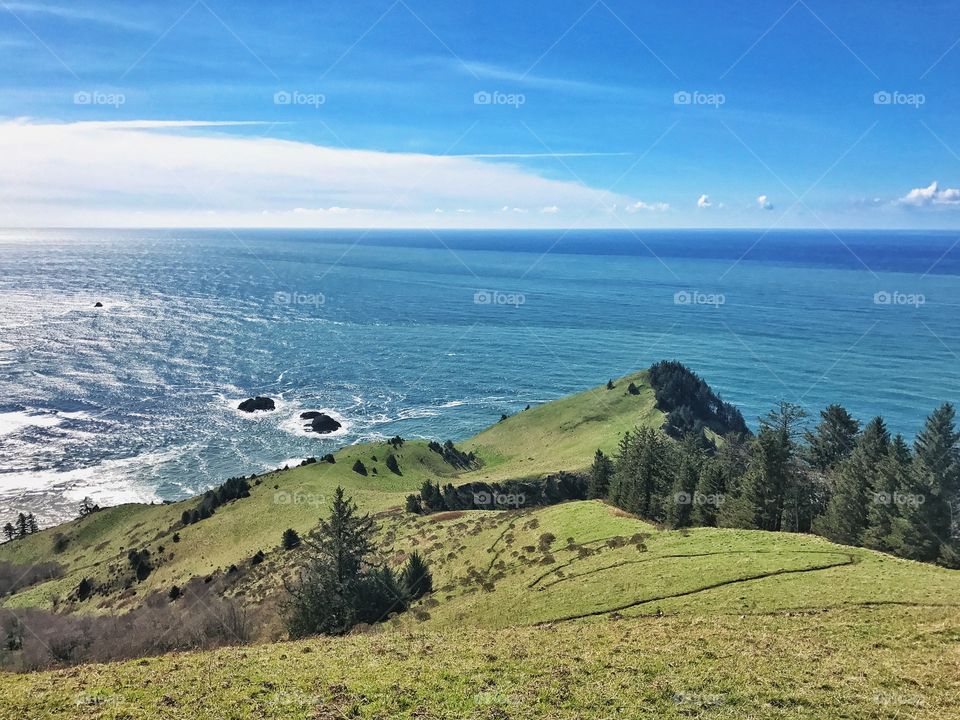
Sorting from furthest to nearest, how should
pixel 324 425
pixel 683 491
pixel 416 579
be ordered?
pixel 324 425, pixel 683 491, pixel 416 579

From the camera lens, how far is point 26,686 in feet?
82.0

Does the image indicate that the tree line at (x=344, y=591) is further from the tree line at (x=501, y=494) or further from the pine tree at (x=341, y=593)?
the tree line at (x=501, y=494)

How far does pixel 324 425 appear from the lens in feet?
497

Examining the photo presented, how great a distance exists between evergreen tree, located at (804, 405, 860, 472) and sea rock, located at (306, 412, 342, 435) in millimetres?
107917

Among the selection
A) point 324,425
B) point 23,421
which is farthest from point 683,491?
point 23,421

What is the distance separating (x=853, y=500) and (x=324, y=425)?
120894 mm

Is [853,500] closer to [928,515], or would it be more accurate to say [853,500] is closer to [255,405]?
[928,515]

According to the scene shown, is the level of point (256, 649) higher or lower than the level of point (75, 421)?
lower

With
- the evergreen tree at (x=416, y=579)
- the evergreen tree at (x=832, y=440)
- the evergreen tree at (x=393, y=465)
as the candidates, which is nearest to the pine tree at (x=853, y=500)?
the evergreen tree at (x=832, y=440)

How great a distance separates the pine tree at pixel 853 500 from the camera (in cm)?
5731

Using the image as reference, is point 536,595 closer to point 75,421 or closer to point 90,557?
point 90,557

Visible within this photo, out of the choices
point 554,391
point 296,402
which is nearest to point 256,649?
point 296,402

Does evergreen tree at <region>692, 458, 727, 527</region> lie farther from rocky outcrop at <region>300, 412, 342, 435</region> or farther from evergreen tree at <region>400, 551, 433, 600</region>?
rocky outcrop at <region>300, 412, 342, 435</region>

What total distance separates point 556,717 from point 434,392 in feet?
532
